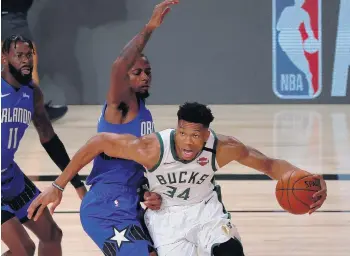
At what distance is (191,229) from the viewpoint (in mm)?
4551

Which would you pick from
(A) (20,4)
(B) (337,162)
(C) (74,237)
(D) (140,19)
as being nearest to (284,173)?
(C) (74,237)

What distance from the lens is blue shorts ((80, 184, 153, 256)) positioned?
177 inches

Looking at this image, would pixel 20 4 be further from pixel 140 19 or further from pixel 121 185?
pixel 121 185

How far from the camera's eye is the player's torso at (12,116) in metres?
4.89

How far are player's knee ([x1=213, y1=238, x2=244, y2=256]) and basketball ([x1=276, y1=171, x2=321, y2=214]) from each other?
0.36 meters

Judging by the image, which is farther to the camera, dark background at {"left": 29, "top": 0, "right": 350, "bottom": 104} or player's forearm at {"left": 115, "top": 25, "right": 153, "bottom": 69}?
dark background at {"left": 29, "top": 0, "right": 350, "bottom": 104}

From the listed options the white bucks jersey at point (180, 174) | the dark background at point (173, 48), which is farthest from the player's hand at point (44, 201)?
the dark background at point (173, 48)

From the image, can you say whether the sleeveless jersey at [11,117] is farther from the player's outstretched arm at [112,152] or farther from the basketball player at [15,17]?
the basketball player at [15,17]

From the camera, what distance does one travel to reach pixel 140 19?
40.1ft

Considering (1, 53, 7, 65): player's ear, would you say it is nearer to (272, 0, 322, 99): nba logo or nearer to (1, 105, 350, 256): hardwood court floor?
(1, 105, 350, 256): hardwood court floor

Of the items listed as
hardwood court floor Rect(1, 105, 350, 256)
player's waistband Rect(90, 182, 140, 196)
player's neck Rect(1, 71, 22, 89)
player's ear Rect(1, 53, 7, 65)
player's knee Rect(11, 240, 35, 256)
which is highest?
player's ear Rect(1, 53, 7, 65)

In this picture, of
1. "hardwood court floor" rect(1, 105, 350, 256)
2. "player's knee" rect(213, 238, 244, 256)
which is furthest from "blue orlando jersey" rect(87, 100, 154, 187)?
"hardwood court floor" rect(1, 105, 350, 256)

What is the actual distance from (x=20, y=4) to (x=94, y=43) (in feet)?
5.26

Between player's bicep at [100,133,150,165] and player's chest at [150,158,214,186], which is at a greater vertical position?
player's bicep at [100,133,150,165]
